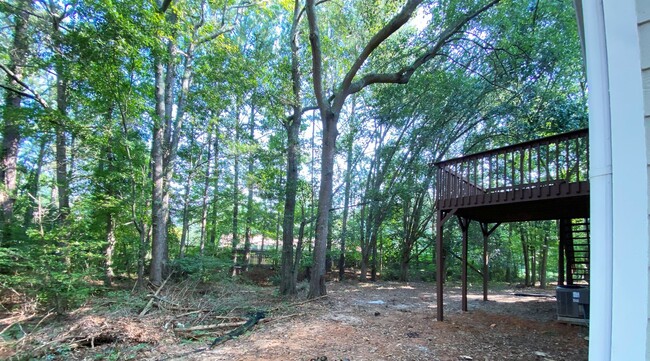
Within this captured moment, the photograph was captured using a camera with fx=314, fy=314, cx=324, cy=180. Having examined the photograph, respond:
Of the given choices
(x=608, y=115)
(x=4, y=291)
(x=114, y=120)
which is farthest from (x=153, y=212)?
(x=608, y=115)

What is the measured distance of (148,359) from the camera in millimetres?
4145

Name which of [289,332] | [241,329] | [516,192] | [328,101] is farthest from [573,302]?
[328,101]

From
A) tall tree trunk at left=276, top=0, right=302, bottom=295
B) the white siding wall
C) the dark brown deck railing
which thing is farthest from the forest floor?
the white siding wall

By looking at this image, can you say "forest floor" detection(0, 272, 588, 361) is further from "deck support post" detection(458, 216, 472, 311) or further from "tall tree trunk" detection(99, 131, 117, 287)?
"tall tree trunk" detection(99, 131, 117, 287)

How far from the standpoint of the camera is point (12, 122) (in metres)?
7.17

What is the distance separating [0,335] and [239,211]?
988cm

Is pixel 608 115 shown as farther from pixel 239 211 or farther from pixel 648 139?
pixel 239 211

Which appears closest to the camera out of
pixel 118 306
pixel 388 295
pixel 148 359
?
pixel 148 359

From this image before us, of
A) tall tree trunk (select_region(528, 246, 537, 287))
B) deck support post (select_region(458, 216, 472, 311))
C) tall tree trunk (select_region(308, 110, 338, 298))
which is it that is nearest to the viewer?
deck support post (select_region(458, 216, 472, 311))

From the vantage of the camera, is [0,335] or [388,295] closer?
[0,335]

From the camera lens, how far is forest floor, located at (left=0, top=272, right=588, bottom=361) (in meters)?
4.22

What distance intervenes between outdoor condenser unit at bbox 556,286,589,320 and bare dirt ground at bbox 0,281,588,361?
27 centimetres

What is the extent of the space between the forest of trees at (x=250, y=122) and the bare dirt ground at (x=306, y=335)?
1.36m

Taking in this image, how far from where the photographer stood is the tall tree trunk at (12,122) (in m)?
6.94
